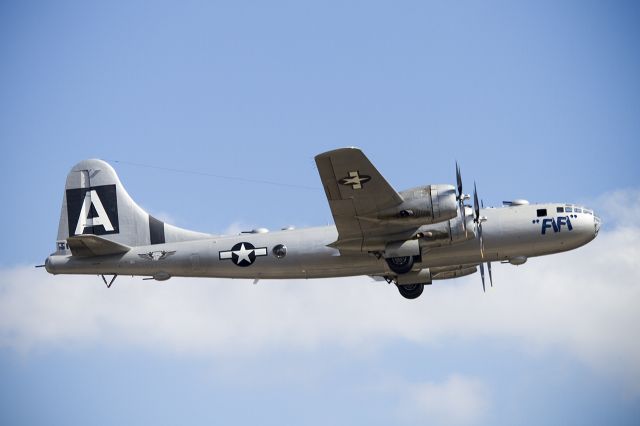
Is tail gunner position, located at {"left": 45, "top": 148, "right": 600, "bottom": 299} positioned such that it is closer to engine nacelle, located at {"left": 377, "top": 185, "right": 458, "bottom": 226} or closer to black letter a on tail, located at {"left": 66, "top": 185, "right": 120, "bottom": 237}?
engine nacelle, located at {"left": 377, "top": 185, "right": 458, "bottom": 226}

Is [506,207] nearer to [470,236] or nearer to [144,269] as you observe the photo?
[470,236]

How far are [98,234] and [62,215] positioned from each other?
163cm

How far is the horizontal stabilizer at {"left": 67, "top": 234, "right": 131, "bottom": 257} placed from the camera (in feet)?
116

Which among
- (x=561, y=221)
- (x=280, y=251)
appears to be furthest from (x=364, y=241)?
(x=561, y=221)

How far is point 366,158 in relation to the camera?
1256 inches

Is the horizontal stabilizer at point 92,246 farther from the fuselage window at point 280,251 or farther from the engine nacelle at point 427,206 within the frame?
the engine nacelle at point 427,206

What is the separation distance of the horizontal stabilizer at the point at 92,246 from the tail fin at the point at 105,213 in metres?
1.86

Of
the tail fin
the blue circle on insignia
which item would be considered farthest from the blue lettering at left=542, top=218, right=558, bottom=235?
the tail fin

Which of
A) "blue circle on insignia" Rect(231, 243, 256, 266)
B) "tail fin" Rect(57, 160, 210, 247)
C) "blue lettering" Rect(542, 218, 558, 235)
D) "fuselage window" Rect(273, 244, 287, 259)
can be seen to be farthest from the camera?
"tail fin" Rect(57, 160, 210, 247)

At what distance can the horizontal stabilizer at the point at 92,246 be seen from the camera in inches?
1398

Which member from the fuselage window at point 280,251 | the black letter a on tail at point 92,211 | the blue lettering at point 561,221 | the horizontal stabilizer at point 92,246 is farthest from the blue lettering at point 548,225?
the black letter a on tail at point 92,211

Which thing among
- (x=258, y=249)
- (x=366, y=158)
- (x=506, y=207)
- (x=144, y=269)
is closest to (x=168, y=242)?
(x=144, y=269)

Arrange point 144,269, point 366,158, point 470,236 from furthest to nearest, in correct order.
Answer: point 144,269 < point 470,236 < point 366,158

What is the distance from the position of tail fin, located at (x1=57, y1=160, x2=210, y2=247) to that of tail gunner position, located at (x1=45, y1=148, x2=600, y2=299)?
109 mm
